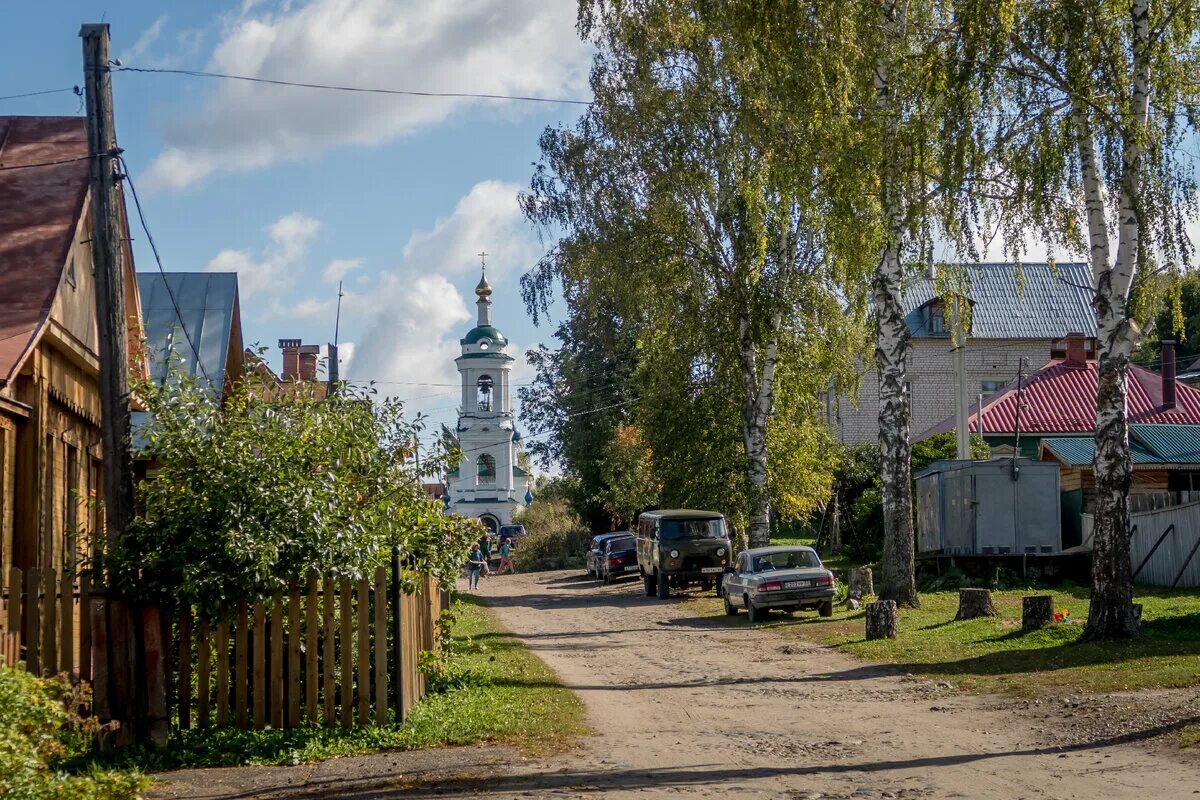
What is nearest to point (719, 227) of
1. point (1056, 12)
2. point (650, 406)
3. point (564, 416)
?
point (650, 406)

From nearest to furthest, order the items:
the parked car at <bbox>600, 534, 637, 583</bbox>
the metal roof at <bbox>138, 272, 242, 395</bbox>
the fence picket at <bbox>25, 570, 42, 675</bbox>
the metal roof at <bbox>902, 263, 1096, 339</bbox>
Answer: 1. the fence picket at <bbox>25, 570, 42, 675</bbox>
2. the metal roof at <bbox>138, 272, 242, 395</bbox>
3. the parked car at <bbox>600, 534, 637, 583</bbox>
4. the metal roof at <bbox>902, 263, 1096, 339</bbox>

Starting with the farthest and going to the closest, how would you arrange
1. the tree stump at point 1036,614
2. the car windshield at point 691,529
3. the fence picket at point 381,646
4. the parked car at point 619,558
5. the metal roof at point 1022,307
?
the metal roof at point 1022,307, the parked car at point 619,558, the car windshield at point 691,529, the tree stump at point 1036,614, the fence picket at point 381,646

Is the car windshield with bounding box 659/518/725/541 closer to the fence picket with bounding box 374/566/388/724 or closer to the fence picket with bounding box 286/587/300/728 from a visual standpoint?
the fence picket with bounding box 374/566/388/724

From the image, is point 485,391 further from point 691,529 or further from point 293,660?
point 293,660

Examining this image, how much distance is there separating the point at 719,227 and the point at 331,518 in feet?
69.9

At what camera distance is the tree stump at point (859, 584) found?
1085 inches

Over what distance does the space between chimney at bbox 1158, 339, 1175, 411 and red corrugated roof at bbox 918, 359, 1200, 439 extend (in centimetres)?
26

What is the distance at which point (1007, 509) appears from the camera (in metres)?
32.9

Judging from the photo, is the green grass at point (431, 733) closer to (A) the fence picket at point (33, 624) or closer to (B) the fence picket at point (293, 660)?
(B) the fence picket at point (293, 660)

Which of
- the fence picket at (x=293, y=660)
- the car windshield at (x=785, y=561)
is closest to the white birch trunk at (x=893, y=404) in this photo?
the car windshield at (x=785, y=561)

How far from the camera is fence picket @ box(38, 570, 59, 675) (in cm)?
1019

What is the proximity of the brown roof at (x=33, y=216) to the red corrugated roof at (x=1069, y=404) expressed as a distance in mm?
36420

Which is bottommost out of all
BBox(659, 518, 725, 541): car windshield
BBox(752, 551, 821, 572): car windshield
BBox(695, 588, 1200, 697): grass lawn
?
BBox(695, 588, 1200, 697): grass lawn

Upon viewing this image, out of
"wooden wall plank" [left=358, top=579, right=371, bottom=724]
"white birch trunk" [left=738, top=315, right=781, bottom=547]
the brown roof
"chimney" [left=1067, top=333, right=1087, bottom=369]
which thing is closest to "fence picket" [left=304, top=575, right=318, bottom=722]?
"wooden wall plank" [left=358, top=579, right=371, bottom=724]
